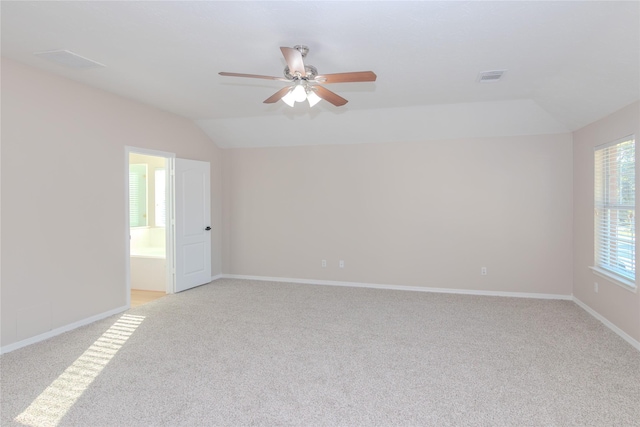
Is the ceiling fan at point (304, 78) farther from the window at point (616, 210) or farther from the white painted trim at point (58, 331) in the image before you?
the white painted trim at point (58, 331)

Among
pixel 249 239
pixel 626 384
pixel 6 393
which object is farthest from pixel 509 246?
pixel 6 393

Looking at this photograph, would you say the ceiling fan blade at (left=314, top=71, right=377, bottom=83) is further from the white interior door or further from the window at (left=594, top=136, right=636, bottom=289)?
the white interior door

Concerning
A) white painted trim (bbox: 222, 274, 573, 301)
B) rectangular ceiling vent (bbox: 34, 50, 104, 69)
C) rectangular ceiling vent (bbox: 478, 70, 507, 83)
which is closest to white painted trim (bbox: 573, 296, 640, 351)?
white painted trim (bbox: 222, 274, 573, 301)

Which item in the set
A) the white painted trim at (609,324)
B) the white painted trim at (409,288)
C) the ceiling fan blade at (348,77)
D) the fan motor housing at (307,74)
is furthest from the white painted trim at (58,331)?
the white painted trim at (609,324)

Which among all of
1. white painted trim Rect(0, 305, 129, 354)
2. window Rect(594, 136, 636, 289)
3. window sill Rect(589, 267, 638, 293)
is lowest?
white painted trim Rect(0, 305, 129, 354)

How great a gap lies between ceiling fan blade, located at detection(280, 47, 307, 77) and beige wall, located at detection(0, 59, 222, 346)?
105 inches

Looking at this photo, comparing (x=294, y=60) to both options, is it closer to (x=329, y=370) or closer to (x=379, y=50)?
(x=379, y=50)

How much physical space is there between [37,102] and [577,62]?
504 centimetres

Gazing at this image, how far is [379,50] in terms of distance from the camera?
10.2 feet

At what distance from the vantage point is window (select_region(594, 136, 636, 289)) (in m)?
3.68

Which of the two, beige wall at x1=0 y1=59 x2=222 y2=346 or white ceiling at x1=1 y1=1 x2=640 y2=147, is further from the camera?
beige wall at x1=0 y1=59 x2=222 y2=346

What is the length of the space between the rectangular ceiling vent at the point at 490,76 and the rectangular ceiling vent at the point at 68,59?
12.1ft

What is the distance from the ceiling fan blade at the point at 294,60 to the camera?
2469 millimetres

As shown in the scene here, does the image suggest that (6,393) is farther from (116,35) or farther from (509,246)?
(509,246)
